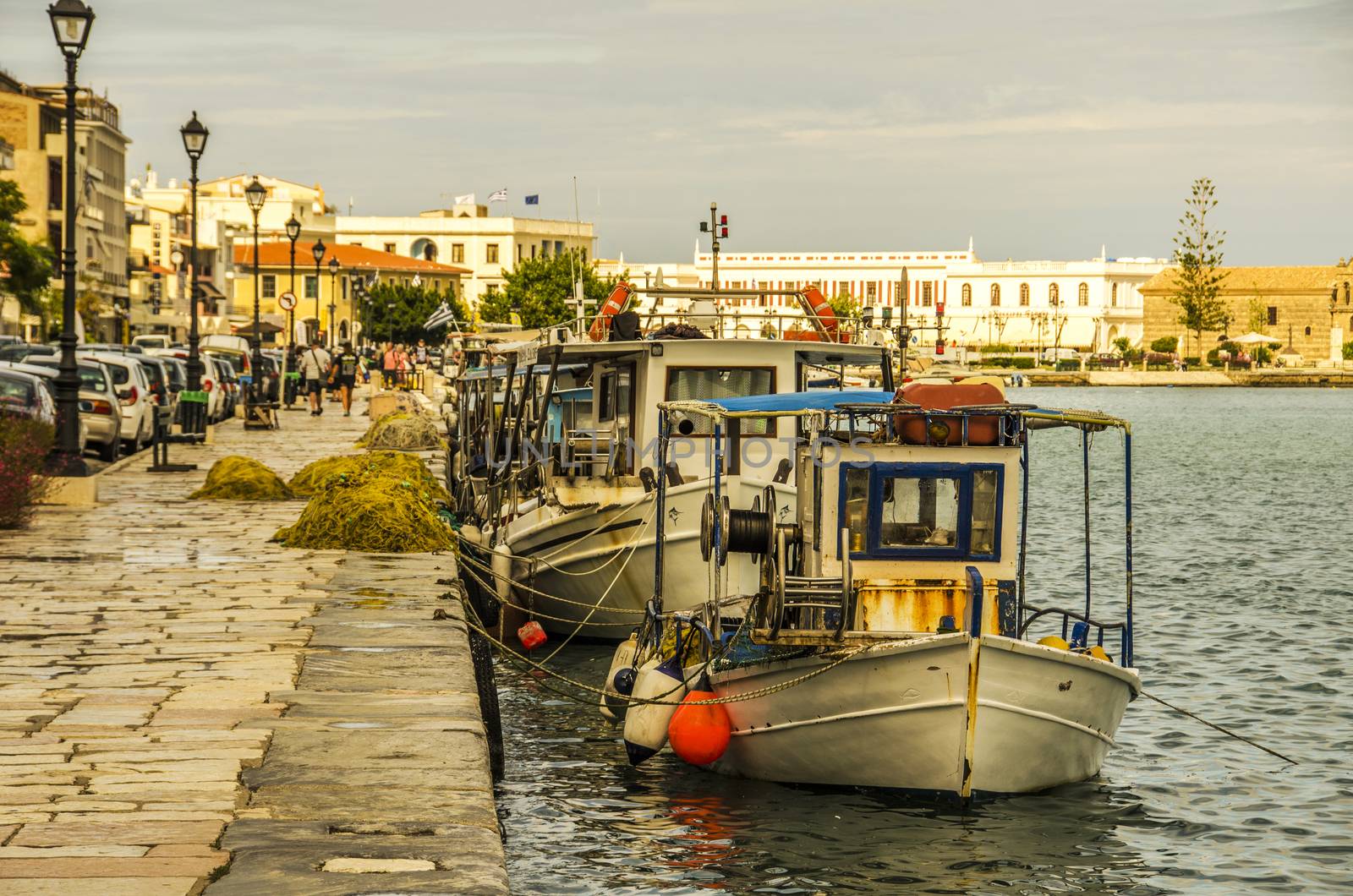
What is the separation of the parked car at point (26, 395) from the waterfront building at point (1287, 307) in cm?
15176

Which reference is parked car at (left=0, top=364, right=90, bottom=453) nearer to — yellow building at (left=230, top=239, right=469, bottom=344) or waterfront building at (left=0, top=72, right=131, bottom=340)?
waterfront building at (left=0, top=72, right=131, bottom=340)

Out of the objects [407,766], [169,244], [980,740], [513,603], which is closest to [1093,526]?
[513,603]

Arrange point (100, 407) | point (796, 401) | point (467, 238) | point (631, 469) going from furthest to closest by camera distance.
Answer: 1. point (467, 238)
2. point (100, 407)
3. point (631, 469)
4. point (796, 401)

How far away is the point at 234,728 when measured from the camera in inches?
360

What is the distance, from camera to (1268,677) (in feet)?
61.7

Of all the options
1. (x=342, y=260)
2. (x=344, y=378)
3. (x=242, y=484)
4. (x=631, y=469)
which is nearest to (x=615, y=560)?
(x=631, y=469)

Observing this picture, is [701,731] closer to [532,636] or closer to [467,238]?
[532,636]

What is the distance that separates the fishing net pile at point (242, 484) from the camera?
22297mm

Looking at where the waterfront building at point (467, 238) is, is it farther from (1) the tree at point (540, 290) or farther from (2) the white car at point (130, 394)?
(2) the white car at point (130, 394)

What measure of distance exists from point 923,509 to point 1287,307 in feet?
558

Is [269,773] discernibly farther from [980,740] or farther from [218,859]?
[980,740]

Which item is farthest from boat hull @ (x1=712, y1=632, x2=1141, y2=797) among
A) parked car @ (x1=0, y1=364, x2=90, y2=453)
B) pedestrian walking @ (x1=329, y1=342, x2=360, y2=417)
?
pedestrian walking @ (x1=329, y1=342, x2=360, y2=417)

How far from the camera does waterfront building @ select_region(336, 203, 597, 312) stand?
→ 543 ft

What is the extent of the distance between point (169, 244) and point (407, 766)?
120380 millimetres
